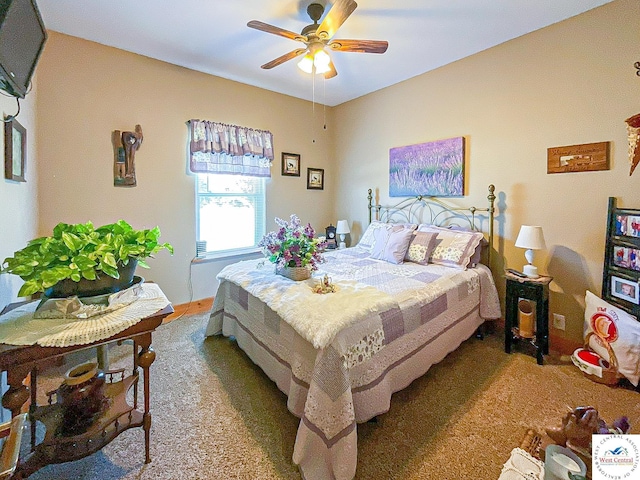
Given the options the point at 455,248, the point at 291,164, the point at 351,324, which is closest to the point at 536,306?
the point at 455,248

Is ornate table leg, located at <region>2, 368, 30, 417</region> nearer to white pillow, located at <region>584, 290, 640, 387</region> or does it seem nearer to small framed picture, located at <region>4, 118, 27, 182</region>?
small framed picture, located at <region>4, 118, 27, 182</region>

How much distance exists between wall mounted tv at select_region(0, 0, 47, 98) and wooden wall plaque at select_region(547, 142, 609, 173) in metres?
3.52

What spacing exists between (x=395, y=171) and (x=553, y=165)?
1637mm

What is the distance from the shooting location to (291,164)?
4273 millimetres

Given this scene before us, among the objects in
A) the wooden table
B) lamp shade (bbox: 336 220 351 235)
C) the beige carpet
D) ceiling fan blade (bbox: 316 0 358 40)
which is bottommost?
the beige carpet

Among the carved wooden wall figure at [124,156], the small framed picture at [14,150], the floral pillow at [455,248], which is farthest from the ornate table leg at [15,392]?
the floral pillow at [455,248]

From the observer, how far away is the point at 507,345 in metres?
2.53

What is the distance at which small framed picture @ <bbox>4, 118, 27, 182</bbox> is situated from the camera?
1784mm

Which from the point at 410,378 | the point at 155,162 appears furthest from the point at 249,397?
the point at 155,162

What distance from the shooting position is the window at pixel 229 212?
3.62 meters

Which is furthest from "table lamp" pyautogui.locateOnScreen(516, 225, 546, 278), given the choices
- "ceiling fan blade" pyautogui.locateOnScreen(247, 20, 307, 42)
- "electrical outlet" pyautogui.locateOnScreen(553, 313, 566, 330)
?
"ceiling fan blade" pyautogui.locateOnScreen(247, 20, 307, 42)

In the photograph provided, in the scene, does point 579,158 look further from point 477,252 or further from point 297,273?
point 297,273

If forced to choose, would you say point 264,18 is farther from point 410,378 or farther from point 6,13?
point 410,378

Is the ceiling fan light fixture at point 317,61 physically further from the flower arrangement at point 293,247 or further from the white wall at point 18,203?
the white wall at point 18,203
